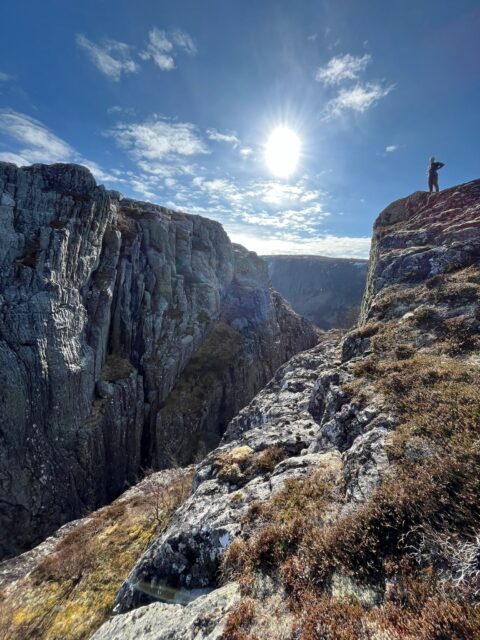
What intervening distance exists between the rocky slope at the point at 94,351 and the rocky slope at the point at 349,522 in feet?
89.5

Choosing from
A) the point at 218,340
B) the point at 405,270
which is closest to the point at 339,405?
the point at 405,270

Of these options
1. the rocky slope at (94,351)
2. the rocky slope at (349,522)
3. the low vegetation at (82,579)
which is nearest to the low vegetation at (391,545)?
the rocky slope at (349,522)

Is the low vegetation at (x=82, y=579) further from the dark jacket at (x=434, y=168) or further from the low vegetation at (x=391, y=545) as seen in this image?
the dark jacket at (x=434, y=168)

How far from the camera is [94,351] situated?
46.2 m

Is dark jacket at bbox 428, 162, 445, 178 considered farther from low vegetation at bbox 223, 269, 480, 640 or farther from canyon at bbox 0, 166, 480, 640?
low vegetation at bbox 223, 269, 480, 640

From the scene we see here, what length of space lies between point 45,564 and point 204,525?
16.6 m

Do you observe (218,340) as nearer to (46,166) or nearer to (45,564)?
(46,166)

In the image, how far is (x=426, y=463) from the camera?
712cm

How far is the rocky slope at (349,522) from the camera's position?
484 centimetres

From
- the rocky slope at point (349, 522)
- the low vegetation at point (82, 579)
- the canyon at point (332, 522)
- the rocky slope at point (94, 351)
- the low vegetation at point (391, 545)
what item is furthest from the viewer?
the rocky slope at point (94, 351)

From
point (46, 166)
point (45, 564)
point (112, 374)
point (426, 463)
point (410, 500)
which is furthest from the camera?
point (112, 374)

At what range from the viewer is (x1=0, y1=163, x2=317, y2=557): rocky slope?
36.4m

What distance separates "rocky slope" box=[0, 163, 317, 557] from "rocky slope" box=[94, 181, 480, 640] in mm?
27282

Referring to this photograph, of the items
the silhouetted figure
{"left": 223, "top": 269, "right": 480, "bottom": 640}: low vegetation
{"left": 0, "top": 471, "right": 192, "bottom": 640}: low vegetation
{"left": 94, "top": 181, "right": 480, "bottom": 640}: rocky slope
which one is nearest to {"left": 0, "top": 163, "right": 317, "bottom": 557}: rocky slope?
{"left": 0, "top": 471, "right": 192, "bottom": 640}: low vegetation
